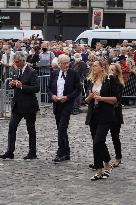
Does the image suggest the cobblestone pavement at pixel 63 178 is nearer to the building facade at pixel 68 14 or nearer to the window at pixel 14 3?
the building facade at pixel 68 14

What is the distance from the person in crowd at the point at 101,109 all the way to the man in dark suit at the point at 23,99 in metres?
1.57

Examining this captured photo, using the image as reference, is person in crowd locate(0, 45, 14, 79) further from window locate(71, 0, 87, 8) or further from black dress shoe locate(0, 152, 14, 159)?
window locate(71, 0, 87, 8)

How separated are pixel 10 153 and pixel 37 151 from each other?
0.98 m

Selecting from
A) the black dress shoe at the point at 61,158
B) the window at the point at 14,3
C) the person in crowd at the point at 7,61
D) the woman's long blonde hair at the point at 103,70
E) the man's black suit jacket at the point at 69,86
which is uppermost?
the window at the point at 14,3

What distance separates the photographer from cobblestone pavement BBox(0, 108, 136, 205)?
8414mm

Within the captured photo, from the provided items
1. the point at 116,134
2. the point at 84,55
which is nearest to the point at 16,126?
the point at 116,134

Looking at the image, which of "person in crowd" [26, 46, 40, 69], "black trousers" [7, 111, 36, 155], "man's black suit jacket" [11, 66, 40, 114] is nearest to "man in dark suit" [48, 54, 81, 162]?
"man's black suit jacket" [11, 66, 40, 114]

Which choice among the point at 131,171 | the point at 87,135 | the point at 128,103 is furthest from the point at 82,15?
the point at 131,171

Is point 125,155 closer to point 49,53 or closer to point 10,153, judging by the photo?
point 10,153

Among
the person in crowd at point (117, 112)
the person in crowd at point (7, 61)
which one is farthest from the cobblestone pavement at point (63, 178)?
the person in crowd at point (7, 61)

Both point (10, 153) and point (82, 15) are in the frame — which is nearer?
point (10, 153)

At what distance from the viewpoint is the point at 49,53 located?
792 inches

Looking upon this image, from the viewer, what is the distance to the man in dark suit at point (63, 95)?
35.9 feet

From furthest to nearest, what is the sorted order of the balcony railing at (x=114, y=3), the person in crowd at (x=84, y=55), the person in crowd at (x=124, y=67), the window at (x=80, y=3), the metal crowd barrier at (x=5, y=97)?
the window at (x=80, y=3)
the balcony railing at (x=114, y=3)
the person in crowd at (x=84, y=55)
the person in crowd at (x=124, y=67)
the metal crowd barrier at (x=5, y=97)
